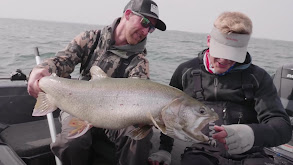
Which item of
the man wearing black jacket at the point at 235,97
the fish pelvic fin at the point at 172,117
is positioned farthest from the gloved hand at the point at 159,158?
the fish pelvic fin at the point at 172,117

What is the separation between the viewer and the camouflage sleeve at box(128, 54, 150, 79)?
3.81m

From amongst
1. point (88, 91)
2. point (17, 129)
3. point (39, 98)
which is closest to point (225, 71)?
point (88, 91)

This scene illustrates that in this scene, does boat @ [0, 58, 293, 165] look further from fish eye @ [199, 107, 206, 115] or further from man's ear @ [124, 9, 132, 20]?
man's ear @ [124, 9, 132, 20]

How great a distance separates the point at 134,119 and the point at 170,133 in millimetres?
386

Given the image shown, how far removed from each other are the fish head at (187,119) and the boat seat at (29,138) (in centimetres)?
229

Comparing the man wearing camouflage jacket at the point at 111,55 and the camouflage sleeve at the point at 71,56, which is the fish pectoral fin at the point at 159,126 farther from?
the camouflage sleeve at the point at 71,56

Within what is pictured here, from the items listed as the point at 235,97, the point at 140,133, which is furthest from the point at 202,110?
the point at 235,97

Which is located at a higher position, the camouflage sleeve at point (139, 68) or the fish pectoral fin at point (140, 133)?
the camouflage sleeve at point (139, 68)

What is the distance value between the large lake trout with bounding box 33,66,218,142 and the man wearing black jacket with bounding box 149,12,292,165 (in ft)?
1.78

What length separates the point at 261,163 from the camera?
2.99 metres

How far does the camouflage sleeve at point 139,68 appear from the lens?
3.81m

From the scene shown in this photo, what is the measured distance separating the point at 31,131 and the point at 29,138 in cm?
31

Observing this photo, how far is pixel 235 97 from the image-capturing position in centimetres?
331

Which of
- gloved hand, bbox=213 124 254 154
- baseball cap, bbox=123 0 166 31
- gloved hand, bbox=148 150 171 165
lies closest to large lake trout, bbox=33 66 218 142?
gloved hand, bbox=213 124 254 154
